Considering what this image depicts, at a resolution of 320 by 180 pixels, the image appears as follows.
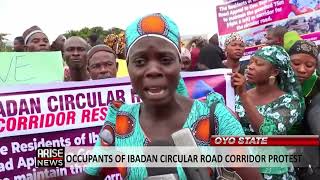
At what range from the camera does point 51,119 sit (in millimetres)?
3150

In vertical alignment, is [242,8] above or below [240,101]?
above

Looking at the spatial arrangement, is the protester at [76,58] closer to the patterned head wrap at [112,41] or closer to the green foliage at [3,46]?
the patterned head wrap at [112,41]

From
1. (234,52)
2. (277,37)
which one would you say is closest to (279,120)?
(234,52)

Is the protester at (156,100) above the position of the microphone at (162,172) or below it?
above

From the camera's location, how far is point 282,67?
9.63 ft

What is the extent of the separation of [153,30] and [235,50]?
3.60 meters

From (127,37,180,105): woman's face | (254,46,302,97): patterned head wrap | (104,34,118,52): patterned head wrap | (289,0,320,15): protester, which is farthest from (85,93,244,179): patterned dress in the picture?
(289,0,320,15): protester

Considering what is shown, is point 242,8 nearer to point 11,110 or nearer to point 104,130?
point 11,110

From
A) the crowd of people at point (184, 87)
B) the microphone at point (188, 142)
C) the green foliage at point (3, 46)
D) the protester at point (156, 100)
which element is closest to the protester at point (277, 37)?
the crowd of people at point (184, 87)

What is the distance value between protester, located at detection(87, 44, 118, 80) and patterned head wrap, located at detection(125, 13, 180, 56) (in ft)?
6.98

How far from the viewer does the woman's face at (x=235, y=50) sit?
16.6ft

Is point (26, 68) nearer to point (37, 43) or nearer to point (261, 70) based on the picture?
point (37, 43)

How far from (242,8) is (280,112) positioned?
5220mm

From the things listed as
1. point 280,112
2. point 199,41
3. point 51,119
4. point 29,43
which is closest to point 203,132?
point 280,112
